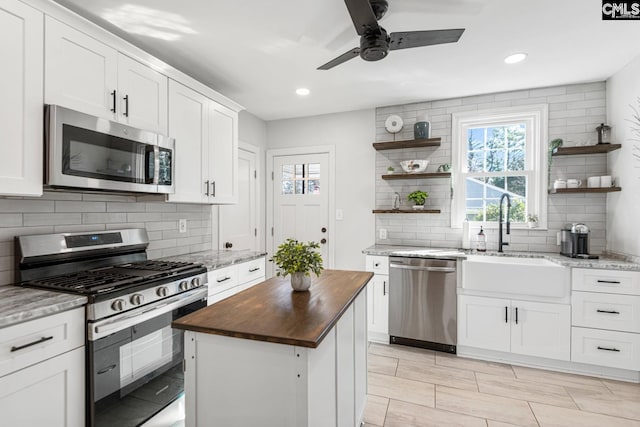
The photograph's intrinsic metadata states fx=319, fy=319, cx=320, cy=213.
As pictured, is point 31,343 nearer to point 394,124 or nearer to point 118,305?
point 118,305

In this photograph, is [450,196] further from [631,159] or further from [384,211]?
[631,159]

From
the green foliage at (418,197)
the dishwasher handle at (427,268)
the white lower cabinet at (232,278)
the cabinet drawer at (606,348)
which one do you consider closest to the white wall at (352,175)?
the green foliage at (418,197)

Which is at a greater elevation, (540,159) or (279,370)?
(540,159)

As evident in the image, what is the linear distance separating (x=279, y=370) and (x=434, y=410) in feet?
5.24

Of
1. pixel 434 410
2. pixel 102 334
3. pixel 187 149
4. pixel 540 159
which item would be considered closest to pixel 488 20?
pixel 540 159

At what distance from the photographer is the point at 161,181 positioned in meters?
2.33

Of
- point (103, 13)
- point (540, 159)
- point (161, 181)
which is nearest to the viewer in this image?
point (103, 13)

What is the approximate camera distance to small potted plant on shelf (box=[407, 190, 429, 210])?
11.6 ft

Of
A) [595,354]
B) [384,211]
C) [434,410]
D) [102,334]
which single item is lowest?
[434,410]

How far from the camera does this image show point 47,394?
1406 mm

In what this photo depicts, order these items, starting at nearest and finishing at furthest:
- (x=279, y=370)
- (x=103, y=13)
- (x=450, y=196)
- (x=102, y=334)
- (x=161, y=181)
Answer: (x=279, y=370), (x=102, y=334), (x=103, y=13), (x=161, y=181), (x=450, y=196)

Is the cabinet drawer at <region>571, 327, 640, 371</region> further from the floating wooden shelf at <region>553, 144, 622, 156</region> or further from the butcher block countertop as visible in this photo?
the butcher block countertop

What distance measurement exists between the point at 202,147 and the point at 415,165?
7.27 ft

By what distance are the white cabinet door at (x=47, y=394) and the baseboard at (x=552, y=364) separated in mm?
2920
